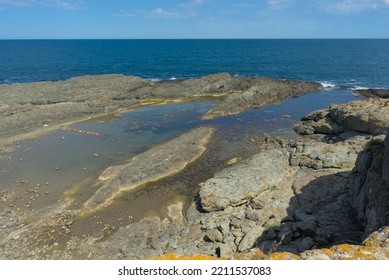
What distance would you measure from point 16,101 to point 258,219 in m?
53.2

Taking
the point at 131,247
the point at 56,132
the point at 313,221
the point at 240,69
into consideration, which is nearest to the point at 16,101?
the point at 56,132

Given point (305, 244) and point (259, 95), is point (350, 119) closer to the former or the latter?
point (259, 95)

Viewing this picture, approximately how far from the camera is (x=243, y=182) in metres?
23.5

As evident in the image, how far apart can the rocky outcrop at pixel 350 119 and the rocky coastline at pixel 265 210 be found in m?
0.13

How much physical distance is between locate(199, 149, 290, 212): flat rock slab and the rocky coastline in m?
0.08

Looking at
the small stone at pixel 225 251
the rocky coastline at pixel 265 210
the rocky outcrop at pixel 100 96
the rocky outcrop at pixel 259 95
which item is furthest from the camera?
the rocky outcrop at pixel 259 95

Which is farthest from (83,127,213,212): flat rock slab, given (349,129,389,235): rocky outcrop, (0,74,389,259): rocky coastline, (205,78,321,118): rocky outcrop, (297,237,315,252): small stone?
(349,129,389,235): rocky outcrop

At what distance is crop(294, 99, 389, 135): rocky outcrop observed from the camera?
1273 inches

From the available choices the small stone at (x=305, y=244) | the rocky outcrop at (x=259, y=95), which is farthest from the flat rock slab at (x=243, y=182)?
the rocky outcrop at (x=259, y=95)

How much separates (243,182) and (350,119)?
20.8 metres

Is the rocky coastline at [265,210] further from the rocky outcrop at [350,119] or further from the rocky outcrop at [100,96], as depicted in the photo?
the rocky outcrop at [100,96]

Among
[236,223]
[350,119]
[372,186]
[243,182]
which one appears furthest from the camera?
[350,119]

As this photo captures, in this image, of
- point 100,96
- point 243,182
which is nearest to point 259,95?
point 100,96

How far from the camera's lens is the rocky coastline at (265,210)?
13.9m
